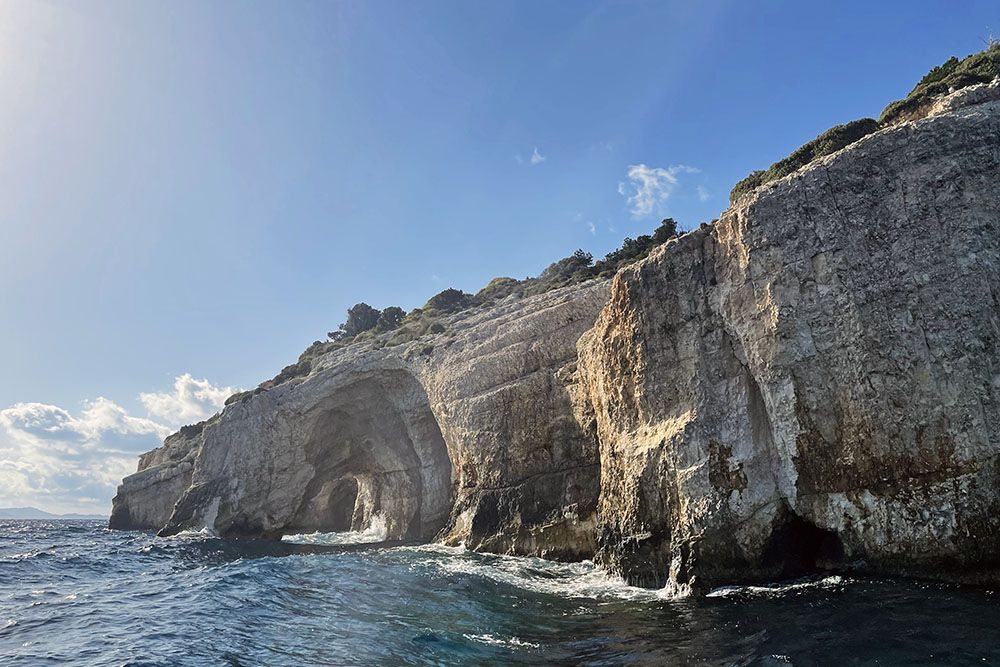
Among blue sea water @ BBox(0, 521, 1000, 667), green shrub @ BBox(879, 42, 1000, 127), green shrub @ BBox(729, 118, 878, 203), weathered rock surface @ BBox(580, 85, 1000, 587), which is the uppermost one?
green shrub @ BBox(729, 118, 878, 203)

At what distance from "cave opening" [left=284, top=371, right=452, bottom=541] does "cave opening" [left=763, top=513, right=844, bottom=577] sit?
84.7 feet

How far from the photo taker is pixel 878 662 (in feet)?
31.0

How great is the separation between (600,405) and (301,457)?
2977cm

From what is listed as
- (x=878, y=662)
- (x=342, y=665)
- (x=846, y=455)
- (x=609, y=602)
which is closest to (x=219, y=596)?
(x=342, y=665)

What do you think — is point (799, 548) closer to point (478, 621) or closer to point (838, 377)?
point (838, 377)

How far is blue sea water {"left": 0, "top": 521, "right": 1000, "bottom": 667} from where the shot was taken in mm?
10750

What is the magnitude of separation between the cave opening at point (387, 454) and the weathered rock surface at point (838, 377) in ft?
72.0

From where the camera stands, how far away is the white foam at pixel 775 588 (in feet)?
48.2

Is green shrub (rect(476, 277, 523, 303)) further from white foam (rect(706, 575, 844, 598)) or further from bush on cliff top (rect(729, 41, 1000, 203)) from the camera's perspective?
white foam (rect(706, 575, 844, 598))

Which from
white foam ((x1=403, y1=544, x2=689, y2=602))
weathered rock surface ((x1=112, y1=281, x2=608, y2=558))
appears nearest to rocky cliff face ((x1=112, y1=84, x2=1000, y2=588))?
weathered rock surface ((x1=112, y1=281, x2=608, y2=558))

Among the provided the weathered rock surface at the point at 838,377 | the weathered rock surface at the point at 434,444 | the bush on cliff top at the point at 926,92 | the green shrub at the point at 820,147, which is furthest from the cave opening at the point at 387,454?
the bush on cliff top at the point at 926,92

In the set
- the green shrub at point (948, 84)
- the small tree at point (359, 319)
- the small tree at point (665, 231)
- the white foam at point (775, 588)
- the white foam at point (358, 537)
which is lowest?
the white foam at point (775, 588)

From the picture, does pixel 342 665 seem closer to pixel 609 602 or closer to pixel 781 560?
pixel 609 602

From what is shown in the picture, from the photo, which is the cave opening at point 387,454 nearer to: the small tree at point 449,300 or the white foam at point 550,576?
the white foam at point 550,576
